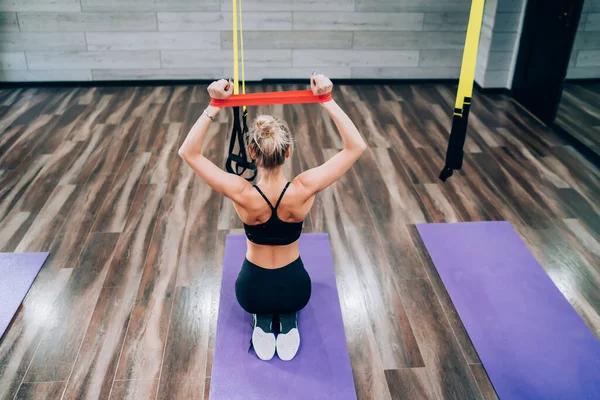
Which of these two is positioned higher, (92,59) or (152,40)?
(152,40)

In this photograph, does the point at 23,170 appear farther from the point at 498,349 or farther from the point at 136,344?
the point at 498,349

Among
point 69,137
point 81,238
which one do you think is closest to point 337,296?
point 81,238

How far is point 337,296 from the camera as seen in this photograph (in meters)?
2.72

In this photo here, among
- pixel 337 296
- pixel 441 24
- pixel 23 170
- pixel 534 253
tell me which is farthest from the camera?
pixel 441 24

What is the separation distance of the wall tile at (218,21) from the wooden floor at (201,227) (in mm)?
670

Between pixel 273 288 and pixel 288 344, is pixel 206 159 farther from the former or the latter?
pixel 288 344

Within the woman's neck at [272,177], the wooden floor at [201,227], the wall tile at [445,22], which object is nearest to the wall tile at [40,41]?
the wooden floor at [201,227]

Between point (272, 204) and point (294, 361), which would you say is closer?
point (272, 204)

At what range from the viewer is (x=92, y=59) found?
548 centimetres

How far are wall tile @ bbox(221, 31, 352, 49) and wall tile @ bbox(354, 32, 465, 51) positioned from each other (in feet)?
0.51

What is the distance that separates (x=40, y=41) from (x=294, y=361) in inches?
179

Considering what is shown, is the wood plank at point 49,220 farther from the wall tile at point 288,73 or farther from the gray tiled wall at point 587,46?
the gray tiled wall at point 587,46

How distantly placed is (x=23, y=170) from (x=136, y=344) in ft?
7.00

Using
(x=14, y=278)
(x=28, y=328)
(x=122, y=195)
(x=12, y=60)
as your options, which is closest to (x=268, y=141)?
(x=28, y=328)
